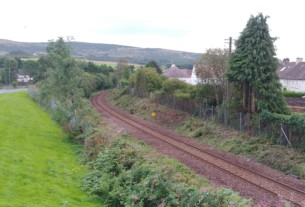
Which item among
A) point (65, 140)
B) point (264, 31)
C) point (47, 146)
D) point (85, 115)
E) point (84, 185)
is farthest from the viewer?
point (264, 31)

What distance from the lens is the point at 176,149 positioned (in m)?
29.4

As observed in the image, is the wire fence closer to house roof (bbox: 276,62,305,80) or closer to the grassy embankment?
the grassy embankment

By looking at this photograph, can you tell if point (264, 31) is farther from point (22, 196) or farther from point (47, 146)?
point (22, 196)

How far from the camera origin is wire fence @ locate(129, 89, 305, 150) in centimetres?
2620

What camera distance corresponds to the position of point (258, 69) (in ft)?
108

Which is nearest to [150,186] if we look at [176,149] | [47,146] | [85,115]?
[47,146]

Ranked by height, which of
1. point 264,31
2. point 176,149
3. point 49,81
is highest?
point 264,31

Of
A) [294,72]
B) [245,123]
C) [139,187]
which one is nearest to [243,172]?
[245,123]

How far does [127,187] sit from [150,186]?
4.57 ft

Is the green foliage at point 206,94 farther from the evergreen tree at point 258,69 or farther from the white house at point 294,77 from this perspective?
the white house at point 294,77

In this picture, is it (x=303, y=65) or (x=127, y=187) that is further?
(x=303, y=65)

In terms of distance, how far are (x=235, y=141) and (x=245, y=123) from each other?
2344 mm

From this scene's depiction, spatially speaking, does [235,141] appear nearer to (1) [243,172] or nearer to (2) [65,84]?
(1) [243,172]

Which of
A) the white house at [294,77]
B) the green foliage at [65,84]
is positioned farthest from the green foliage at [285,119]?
the white house at [294,77]
